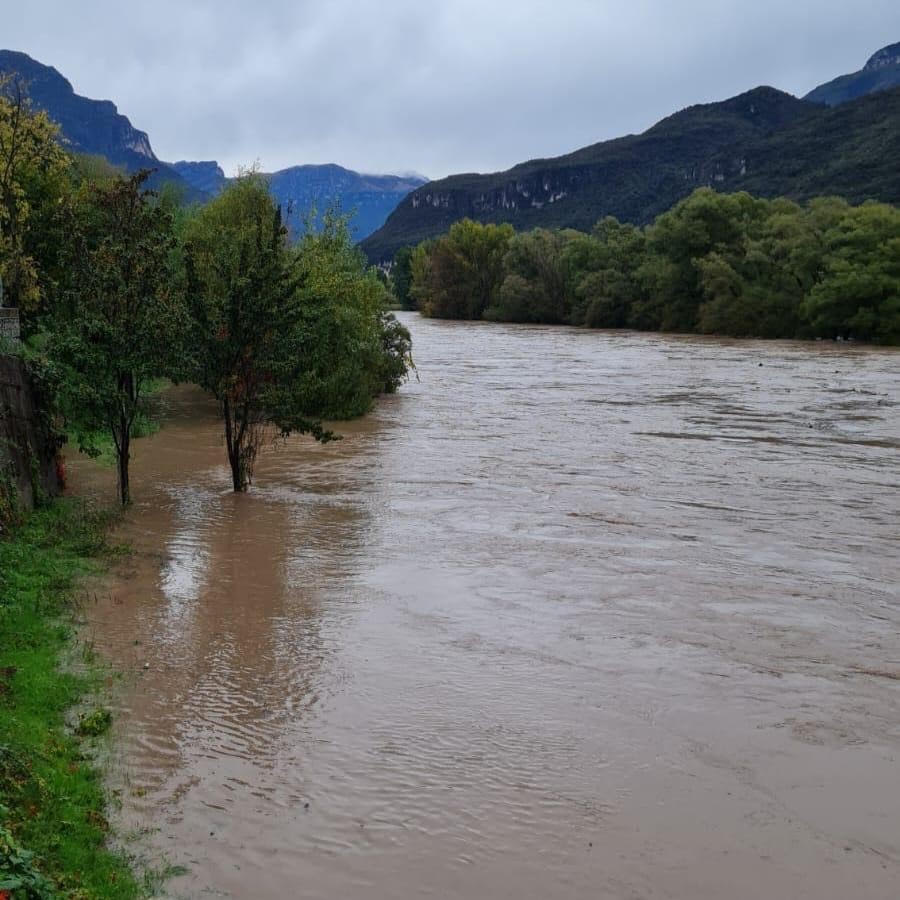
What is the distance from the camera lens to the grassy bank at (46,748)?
5.26 m

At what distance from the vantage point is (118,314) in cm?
1498

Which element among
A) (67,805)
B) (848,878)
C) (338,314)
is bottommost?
(848,878)

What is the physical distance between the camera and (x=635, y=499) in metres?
17.1

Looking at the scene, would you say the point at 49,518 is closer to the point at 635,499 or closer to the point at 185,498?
the point at 185,498

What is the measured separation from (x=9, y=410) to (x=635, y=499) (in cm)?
1027

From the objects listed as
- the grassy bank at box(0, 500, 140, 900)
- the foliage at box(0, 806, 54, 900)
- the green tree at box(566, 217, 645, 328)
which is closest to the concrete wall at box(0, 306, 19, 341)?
the grassy bank at box(0, 500, 140, 900)

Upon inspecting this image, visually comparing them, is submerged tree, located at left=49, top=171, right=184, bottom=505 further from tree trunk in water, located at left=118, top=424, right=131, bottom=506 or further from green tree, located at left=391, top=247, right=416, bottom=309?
green tree, located at left=391, top=247, right=416, bottom=309

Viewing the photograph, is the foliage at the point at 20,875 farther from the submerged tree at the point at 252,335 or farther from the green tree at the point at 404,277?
the green tree at the point at 404,277

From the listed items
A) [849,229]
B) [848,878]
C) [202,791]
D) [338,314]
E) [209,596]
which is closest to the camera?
[848,878]

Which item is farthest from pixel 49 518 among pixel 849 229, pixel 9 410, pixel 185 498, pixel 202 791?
pixel 849 229

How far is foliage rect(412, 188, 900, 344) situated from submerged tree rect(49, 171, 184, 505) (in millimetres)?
49020

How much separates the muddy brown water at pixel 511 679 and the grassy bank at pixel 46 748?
0.32 metres

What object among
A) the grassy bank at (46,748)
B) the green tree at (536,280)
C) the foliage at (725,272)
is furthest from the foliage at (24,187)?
the green tree at (536,280)

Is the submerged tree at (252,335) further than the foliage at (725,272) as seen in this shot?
No
